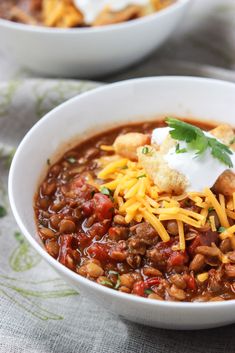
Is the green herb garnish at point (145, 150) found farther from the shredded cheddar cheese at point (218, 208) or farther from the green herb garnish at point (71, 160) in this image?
the green herb garnish at point (71, 160)

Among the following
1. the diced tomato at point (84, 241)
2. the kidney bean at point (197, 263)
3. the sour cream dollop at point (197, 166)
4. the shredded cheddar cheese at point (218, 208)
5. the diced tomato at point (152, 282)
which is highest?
the sour cream dollop at point (197, 166)

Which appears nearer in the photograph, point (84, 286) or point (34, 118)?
point (84, 286)

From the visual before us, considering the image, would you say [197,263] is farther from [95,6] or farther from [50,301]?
[95,6]

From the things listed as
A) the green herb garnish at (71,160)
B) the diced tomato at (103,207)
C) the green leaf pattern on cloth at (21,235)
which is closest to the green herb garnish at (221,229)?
the diced tomato at (103,207)

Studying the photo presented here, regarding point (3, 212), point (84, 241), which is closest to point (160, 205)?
point (84, 241)

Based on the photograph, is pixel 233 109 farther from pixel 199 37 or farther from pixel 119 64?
pixel 199 37

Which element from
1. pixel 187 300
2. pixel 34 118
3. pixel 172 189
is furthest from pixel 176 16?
pixel 187 300
